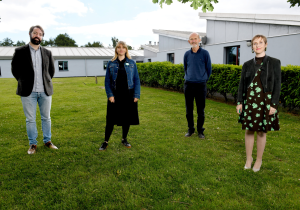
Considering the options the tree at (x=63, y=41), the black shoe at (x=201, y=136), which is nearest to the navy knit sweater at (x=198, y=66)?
the black shoe at (x=201, y=136)

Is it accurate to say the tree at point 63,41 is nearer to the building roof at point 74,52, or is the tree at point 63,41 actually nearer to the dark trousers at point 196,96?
the building roof at point 74,52

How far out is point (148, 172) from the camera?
3.56m

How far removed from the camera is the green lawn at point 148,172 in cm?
286

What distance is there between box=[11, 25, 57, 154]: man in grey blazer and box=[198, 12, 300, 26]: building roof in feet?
34.5

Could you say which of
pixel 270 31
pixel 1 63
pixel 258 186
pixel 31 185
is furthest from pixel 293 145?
pixel 1 63

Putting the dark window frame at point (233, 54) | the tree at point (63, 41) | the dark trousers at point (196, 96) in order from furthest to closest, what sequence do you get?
1. the tree at point (63, 41)
2. the dark window frame at point (233, 54)
3. the dark trousers at point (196, 96)

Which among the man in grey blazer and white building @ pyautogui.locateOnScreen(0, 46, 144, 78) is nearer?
the man in grey blazer

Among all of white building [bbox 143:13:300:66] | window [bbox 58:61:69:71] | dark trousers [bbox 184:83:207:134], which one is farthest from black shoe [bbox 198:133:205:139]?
window [bbox 58:61:69:71]

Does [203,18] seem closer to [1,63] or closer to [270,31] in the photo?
[270,31]

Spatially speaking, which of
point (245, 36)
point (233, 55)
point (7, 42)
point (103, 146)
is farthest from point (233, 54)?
point (7, 42)

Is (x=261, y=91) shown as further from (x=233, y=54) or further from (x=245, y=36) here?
(x=233, y=54)

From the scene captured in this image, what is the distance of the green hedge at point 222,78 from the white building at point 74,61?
1668cm

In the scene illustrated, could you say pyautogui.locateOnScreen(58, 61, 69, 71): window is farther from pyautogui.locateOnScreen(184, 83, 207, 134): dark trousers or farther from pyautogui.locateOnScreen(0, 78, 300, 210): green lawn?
pyautogui.locateOnScreen(184, 83, 207, 134): dark trousers

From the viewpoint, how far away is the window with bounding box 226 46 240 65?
13367 millimetres
